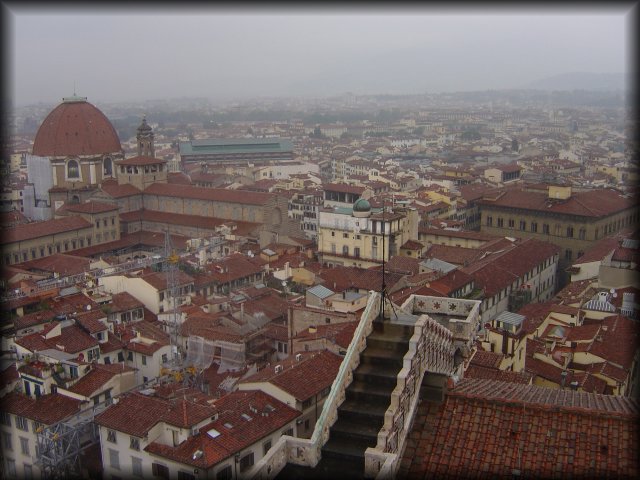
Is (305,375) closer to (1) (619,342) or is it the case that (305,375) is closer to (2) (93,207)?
(1) (619,342)

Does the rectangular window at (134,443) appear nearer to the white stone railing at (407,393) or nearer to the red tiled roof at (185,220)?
the white stone railing at (407,393)

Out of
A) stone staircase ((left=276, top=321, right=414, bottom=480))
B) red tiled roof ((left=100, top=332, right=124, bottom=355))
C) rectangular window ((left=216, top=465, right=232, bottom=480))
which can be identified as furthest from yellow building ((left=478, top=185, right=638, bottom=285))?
stone staircase ((left=276, top=321, right=414, bottom=480))

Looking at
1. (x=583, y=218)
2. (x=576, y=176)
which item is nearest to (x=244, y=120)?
(x=576, y=176)

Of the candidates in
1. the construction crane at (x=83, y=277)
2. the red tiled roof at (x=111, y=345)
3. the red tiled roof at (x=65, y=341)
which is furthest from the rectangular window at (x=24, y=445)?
the construction crane at (x=83, y=277)

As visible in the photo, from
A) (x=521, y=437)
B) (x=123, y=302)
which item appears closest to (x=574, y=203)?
(x=123, y=302)

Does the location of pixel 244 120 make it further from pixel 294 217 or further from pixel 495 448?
pixel 495 448
